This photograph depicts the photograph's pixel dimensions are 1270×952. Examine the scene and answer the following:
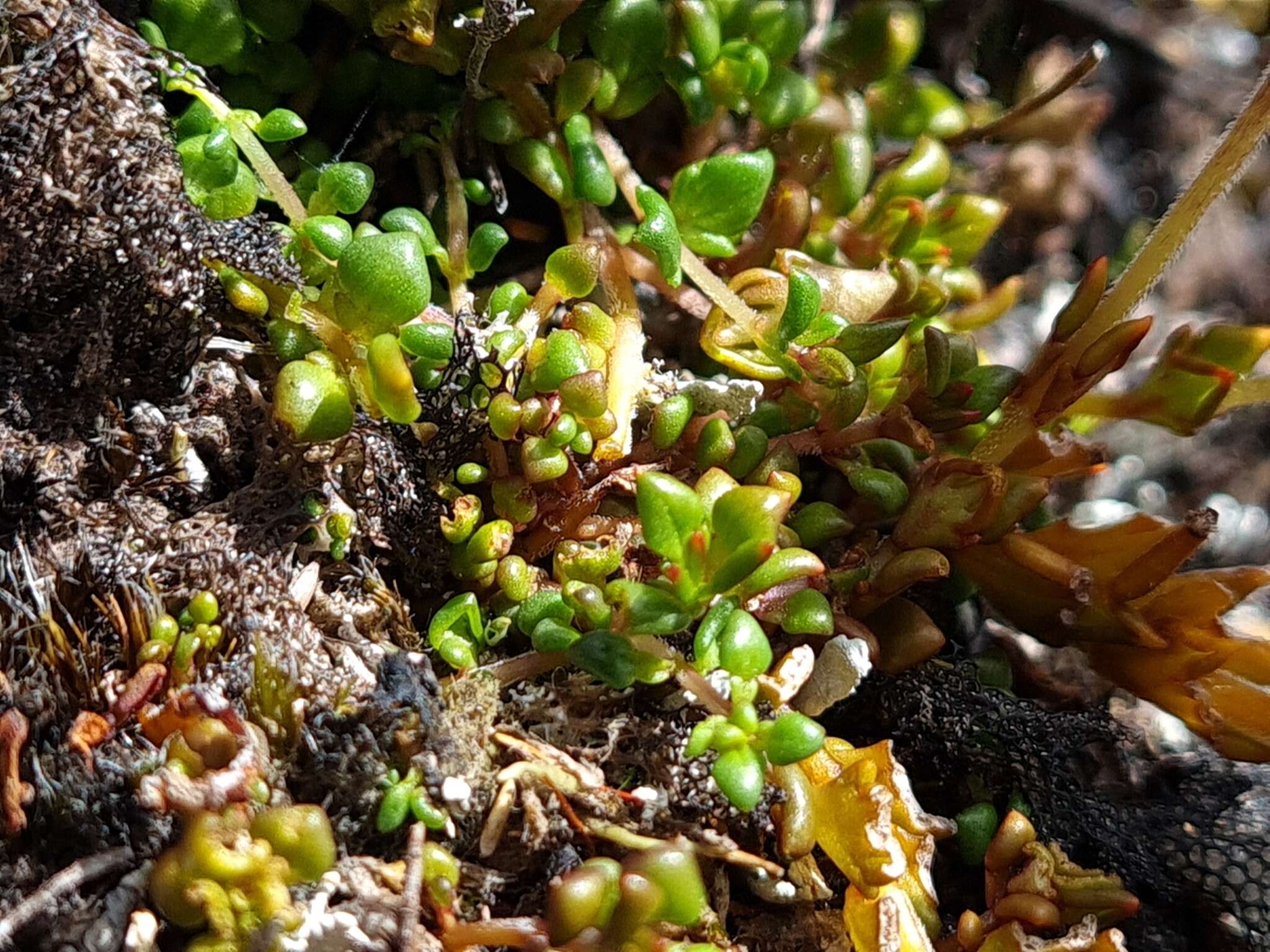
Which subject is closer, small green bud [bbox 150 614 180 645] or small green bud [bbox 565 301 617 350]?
small green bud [bbox 150 614 180 645]

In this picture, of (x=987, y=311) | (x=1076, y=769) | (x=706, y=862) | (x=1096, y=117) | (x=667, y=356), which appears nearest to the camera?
(x=706, y=862)

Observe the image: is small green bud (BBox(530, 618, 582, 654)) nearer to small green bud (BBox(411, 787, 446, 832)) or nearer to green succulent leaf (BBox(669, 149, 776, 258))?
small green bud (BBox(411, 787, 446, 832))

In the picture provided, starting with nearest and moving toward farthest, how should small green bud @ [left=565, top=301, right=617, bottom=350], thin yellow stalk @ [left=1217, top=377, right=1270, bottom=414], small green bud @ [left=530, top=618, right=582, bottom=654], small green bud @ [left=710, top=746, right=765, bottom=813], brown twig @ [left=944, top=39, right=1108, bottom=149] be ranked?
1. small green bud @ [left=710, top=746, right=765, bottom=813]
2. small green bud @ [left=530, top=618, right=582, bottom=654]
3. small green bud @ [left=565, top=301, right=617, bottom=350]
4. thin yellow stalk @ [left=1217, top=377, right=1270, bottom=414]
5. brown twig @ [left=944, top=39, right=1108, bottom=149]

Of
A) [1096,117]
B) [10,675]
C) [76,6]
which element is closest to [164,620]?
[10,675]

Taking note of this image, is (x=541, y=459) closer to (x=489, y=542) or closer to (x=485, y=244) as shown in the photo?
(x=489, y=542)

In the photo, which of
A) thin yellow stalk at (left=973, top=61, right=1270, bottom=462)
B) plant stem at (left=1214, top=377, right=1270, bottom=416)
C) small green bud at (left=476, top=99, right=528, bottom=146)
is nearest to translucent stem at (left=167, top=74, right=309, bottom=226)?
small green bud at (left=476, top=99, right=528, bottom=146)

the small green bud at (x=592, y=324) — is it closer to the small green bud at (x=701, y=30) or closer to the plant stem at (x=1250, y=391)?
the small green bud at (x=701, y=30)

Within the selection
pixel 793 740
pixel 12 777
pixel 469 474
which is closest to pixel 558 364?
pixel 469 474

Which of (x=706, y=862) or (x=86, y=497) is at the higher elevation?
(x=86, y=497)

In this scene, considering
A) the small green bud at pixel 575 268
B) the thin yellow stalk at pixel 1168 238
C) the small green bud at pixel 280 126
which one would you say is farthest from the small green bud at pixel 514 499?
the thin yellow stalk at pixel 1168 238

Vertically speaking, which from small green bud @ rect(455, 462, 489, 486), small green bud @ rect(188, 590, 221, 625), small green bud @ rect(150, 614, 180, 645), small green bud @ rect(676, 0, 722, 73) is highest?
small green bud @ rect(676, 0, 722, 73)

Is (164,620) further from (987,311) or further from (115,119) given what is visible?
(987,311)
